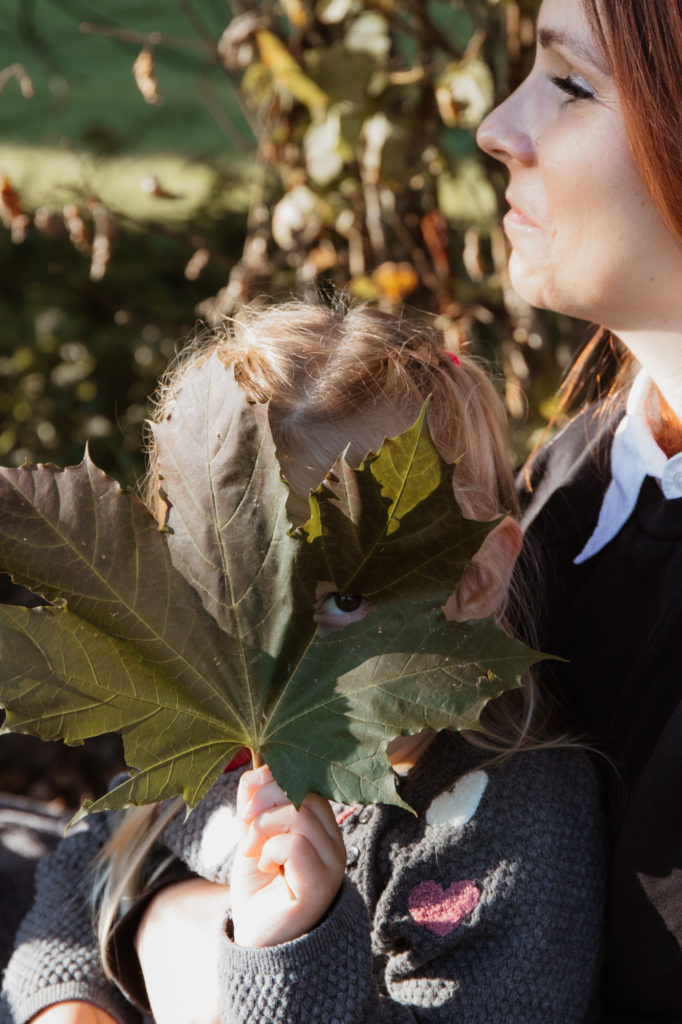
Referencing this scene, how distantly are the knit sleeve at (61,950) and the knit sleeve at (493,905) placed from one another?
0.39 m

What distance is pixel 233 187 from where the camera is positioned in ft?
12.0

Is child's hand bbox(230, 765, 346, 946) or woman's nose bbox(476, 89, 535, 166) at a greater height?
woman's nose bbox(476, 89, 535, 166)

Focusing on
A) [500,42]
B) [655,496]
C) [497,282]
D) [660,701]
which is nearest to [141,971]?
[660,701]

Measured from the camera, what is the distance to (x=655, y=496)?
124cm

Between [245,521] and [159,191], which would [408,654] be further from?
[159,191]

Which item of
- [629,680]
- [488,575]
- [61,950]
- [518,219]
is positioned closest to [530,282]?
[518,219]

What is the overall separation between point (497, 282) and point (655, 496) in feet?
4.44

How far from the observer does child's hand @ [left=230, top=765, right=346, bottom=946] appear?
3.07 feet

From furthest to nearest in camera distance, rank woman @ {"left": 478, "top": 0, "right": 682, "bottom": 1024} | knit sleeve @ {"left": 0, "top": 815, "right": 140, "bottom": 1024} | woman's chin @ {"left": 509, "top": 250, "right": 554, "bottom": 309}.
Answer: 1. knit sleeve @ {"left": 0, "top": 815, "right": 140, "bottom": 1024}
2. woman's chin @ {"left": 509, "top": 250, "right": 554, "bottom": 309}
3. woman @ {"left": 478, "top": 0, "right": 682, "bottom": 1024}

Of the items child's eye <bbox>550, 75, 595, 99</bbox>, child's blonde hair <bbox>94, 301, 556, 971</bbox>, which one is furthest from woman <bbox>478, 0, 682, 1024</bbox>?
child's blonde hair <bbox>94, 301, 556, 971</bbox>

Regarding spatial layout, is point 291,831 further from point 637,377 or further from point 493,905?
point 637,377

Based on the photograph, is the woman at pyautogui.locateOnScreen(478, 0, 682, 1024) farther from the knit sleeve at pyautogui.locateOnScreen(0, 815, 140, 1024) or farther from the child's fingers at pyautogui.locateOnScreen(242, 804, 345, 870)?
the knit sleeve at pyautogui.locateOnScreen(0, 815, 140, 1024)

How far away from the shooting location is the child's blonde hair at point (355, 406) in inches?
44.6

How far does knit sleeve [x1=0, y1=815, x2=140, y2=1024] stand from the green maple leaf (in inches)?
22.8
